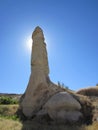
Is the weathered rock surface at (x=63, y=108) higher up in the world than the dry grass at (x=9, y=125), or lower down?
higher up

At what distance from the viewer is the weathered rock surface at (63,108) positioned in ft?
71.4

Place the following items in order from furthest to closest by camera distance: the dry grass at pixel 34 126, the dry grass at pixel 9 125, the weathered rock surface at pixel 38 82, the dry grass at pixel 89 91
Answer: the dry grass at pixel 89 91, the weathered rock surface at pixel 38 82, the dry grass at pixel 34 126, the dry grass at pixel 9 125

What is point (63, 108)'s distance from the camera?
22.0 metres

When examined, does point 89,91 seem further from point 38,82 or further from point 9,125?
point 9,125

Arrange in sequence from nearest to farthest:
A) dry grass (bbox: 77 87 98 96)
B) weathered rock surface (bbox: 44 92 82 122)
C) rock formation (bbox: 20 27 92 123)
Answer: weathered rock surface (bbox: 44 92 82 122), rock formation (bbox: 20 27 92 123), dry grass (bbox: 77 87 98 96)

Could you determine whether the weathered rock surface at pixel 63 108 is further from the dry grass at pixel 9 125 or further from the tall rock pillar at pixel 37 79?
the dry grass at pixel 9 125

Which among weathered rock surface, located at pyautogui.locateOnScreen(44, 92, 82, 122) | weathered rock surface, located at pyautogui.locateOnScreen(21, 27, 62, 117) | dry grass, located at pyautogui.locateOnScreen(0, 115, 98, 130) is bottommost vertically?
dry grass, located at pyautogui.locateOnScreen(0, 115, 98, 130)

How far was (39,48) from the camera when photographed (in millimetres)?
26078

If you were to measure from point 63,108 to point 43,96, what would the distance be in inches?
94.3

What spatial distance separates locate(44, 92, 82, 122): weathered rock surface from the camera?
71.4 ft

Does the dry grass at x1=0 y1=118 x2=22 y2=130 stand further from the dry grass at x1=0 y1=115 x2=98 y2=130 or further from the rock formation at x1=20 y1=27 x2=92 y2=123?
the rock formation at x1=20 y1=27 x2=92 y2=123

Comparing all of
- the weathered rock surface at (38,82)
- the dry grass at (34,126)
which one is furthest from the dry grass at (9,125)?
the weathered rock surface at (38,82)

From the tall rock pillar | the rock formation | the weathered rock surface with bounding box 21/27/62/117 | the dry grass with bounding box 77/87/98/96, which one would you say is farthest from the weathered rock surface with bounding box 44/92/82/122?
the dry grass with bounding box 77/87/98/96

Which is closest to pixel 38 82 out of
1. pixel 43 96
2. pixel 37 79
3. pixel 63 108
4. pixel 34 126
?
pixel 37 79
